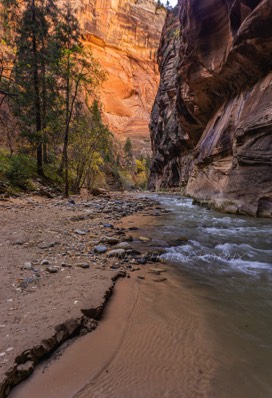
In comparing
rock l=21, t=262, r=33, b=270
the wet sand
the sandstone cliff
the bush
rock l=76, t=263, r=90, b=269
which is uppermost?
the sandstone cliff

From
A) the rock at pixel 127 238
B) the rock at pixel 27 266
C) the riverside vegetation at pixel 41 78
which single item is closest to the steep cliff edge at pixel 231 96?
the rock at pixel 127 238

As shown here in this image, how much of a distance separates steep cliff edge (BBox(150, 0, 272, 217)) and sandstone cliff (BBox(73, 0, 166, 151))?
62.6 meters

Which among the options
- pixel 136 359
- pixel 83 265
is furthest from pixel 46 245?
pixel 136 359

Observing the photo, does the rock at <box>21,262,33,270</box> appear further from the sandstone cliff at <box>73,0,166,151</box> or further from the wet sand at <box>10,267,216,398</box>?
the sandstone cliff at <box>73,0,166,151</box>

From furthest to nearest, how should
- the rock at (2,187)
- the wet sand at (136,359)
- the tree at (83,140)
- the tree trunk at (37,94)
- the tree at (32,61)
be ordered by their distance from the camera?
1. the tree at (83,140)
2. the tree trunk at (37,94)
3. the tree at (32,61)
4. the rock at (2,187)
5. the wet sand at (136,359)

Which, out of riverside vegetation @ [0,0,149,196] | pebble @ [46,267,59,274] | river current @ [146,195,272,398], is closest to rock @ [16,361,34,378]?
river current @ [146,195,272,398]

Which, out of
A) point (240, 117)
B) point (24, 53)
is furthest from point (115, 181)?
point (240, 117)

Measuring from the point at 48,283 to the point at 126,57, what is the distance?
94.9m

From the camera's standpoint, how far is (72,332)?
2.00 m

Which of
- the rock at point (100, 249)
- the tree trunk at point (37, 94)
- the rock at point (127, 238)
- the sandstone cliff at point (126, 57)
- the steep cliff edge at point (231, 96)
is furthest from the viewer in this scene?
the sandstone cliff at point (126, 57)

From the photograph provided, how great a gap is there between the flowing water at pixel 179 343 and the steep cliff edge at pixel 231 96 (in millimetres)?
6922

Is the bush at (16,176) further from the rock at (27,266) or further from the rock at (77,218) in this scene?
the rock at (27,266)

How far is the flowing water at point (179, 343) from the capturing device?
60.1 inches

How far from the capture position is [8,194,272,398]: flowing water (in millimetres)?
1525
